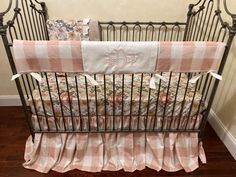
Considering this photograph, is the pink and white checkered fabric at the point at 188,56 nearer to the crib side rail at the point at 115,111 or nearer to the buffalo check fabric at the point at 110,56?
the buffalo check fabric at the point at 110,56

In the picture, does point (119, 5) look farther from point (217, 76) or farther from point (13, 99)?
point (13, 99)

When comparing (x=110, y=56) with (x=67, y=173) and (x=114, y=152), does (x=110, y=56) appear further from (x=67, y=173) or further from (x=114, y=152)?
(x=67, y=173)

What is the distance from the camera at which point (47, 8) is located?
193 cm

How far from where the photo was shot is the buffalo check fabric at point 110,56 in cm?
116

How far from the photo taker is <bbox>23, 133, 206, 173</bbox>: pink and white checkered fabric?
1574 mm

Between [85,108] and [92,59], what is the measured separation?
0.42m

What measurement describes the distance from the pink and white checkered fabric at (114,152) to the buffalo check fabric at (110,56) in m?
0.54

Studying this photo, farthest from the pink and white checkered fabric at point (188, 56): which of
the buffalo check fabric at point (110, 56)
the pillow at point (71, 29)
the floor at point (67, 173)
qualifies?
the pillow at point (71, 29)

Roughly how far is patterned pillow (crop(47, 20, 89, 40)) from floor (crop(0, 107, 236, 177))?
834 mm

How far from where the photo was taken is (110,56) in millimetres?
1191

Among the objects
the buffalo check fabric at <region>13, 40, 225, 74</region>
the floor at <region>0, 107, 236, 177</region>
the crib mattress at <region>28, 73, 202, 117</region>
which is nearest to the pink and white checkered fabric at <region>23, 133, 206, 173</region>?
the floor at <region>0, 107, 236, 177</region>

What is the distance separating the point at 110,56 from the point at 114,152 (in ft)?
2.47

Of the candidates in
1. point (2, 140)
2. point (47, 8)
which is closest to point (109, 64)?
point (47, 8)

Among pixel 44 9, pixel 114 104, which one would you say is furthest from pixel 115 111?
pixel 44 9
